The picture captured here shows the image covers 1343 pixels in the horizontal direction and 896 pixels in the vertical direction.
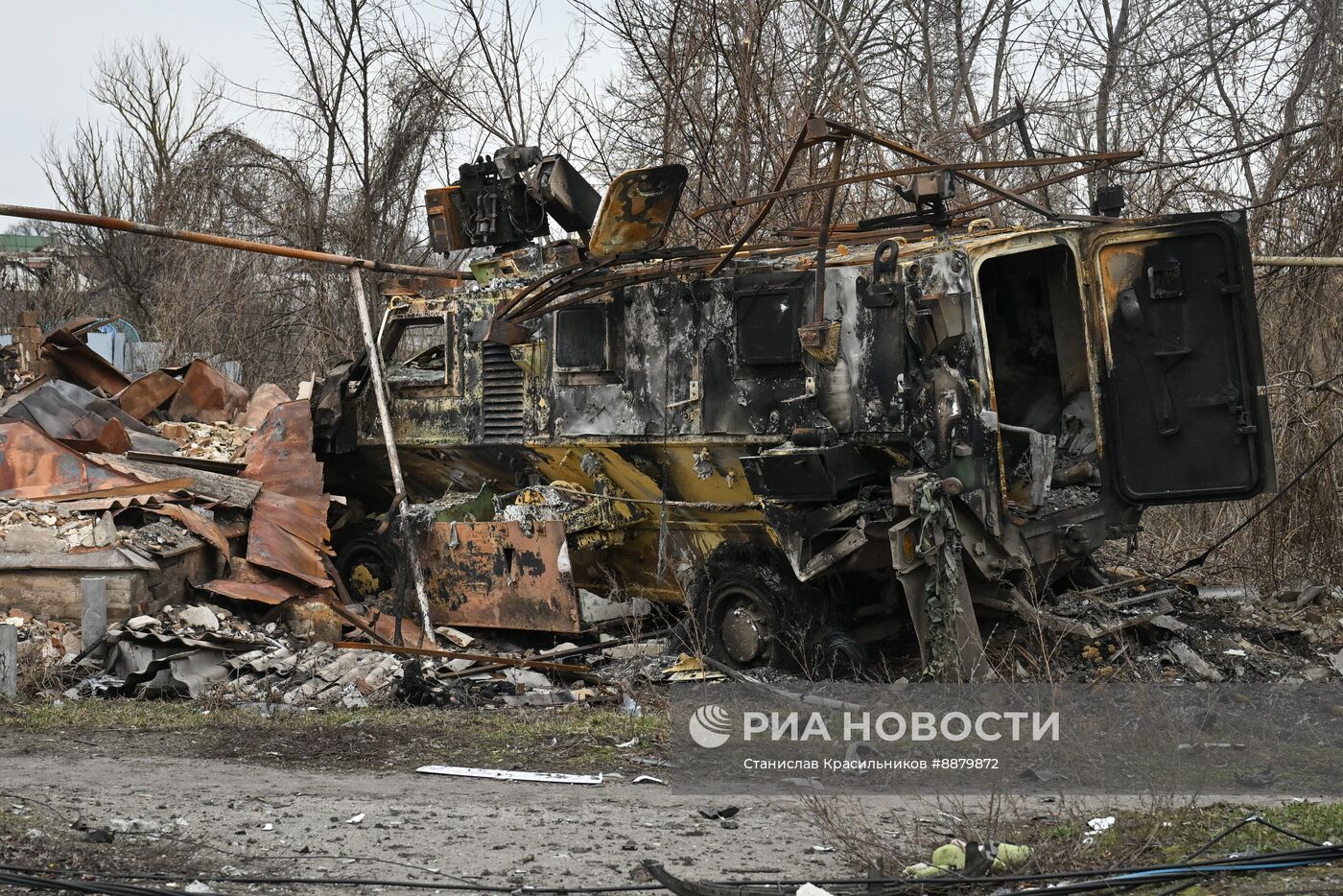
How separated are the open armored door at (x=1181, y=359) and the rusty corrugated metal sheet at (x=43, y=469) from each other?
22.9ft

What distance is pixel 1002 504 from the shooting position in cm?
777

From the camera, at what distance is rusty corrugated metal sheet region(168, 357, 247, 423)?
1291cm

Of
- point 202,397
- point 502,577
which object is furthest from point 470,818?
point 202,397

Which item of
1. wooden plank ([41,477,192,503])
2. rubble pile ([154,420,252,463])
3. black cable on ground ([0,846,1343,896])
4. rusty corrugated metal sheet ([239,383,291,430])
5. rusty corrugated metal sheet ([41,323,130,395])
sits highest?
rusty corrugated metal sheet ([41,323,130,395])

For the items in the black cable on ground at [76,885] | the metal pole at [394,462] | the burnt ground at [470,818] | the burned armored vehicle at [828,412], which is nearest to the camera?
the black cable on ground at [76,885]

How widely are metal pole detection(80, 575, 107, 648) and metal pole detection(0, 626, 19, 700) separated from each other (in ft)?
1.94

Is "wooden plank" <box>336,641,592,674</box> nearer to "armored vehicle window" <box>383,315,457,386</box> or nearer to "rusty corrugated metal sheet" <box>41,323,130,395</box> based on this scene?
"armored vehicle window" <box>383,315,457,386</box>

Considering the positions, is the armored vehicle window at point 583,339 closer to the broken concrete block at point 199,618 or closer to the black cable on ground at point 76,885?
the broken concrete block at point 199,618

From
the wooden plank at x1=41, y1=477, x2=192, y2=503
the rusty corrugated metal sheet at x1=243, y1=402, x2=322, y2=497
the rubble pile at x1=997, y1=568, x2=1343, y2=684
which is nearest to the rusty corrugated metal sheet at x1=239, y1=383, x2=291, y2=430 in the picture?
the rusty corrugated metal sheet at x1=243, y1=402, x2=322, y2=497

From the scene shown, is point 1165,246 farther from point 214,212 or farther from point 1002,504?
point 214,212

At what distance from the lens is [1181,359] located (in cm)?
809
